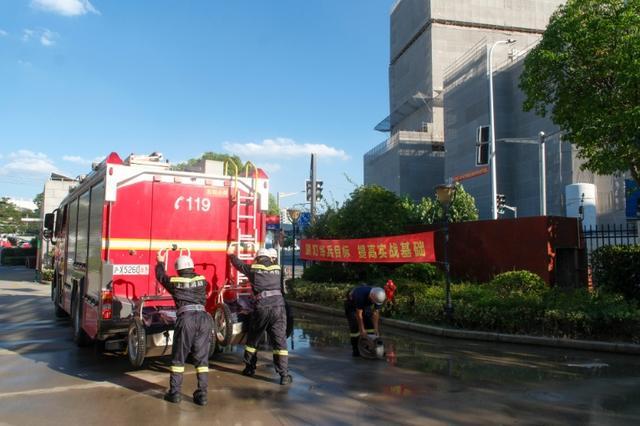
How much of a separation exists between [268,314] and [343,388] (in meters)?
1.33

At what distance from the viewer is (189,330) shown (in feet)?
19.6

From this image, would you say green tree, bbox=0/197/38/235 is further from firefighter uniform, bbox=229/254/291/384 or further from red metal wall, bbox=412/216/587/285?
firefighter uniform, bbox=229/254/291/384

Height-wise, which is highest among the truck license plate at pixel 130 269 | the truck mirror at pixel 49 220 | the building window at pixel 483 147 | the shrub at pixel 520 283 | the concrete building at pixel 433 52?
the concrete building at pixel 433 52

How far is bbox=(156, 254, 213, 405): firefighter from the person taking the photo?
5.90 m

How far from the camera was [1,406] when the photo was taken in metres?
5.85

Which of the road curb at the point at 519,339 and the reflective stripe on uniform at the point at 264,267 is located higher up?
the reflective stripe on uniform at the point at 264,267

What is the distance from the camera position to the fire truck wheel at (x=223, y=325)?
23.8 ft

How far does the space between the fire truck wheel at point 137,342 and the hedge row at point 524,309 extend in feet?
22.2

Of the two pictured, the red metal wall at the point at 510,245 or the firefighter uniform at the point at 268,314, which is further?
the red metal wall at the point at 510,245

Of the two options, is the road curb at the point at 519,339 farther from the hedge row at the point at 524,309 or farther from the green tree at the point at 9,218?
the green tree at the point at 9,218

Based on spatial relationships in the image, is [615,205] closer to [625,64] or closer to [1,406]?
[625,64]

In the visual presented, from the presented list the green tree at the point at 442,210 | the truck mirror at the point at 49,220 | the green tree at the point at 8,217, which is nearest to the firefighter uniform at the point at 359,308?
the truck mirror at the point at 49,220

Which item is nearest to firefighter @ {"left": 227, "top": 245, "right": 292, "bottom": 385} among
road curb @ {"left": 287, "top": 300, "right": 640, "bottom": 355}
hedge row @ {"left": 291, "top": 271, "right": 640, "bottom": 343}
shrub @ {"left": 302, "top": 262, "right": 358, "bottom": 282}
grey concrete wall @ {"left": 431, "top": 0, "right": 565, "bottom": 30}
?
road curb @ {"left": 287, "top": 300, "right": 640, "bottom": 355}

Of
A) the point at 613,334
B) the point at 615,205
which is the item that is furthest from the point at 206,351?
the point at 615,205
